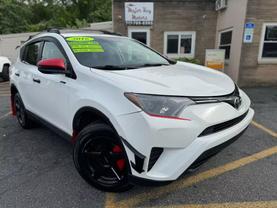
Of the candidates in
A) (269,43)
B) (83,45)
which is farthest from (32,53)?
(269,43)

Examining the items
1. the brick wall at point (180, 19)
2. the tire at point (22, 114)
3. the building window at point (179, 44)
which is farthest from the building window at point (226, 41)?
the tire at point (22, 114)

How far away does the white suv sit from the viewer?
6.65ft

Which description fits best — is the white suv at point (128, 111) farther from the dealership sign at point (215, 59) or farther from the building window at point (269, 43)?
the building window at point (269, 43)

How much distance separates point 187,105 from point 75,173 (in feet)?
5.84

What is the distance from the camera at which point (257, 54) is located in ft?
30.0

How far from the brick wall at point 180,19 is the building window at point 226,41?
1.97 ft

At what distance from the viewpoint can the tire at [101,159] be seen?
93.4 inches

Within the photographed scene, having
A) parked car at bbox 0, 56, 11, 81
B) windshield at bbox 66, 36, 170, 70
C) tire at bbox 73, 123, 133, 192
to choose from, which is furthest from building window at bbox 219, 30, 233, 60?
parked car at bbox 0, 56, 11, 81

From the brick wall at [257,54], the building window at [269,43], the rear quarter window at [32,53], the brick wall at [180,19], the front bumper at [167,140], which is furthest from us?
the brick wall at [180,19]

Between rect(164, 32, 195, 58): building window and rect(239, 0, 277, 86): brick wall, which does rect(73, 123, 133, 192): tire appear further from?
rect(164, 32, 195, 58): building window

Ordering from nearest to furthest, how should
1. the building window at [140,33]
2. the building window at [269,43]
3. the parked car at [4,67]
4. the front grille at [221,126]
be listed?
the front grille at [221,126] < the building window at [269,43] < the building window at [140,33] < the parked car at [4,67]

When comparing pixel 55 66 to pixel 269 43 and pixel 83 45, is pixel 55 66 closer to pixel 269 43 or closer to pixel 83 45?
pixel 83 45

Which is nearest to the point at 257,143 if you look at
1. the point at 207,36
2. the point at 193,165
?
the point at 193,165

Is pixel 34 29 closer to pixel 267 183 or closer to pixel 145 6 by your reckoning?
pixel 145 6
